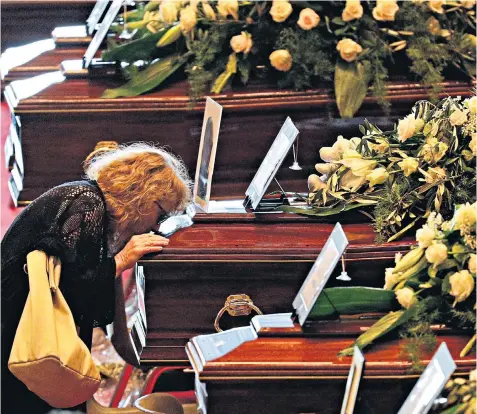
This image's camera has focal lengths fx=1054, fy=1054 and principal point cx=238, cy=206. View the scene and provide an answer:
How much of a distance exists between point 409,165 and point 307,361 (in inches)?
25.3

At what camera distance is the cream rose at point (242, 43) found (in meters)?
3.23

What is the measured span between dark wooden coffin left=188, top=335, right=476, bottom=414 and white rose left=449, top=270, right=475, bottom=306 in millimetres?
111

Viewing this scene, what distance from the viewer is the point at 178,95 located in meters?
3.33

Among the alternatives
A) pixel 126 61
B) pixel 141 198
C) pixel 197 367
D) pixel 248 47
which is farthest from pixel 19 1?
pixel 197 367

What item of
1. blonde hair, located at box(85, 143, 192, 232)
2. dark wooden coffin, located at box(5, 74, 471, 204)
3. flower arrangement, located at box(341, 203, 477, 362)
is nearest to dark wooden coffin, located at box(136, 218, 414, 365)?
blonde hair, located at box(85, 143, 192, 232)

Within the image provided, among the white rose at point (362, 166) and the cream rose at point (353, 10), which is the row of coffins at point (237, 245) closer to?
the white rose at point (362, 166)

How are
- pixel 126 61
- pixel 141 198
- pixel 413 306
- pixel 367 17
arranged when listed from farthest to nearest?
1. pixel 126 61
2. pixel 367 17
3. pixel 141 198
4. pixel 413 306

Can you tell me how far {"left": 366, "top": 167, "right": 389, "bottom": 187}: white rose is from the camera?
2598mm

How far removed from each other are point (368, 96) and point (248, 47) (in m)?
0.40

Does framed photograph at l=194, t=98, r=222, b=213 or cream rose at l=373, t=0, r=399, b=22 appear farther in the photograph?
cream rose at l=373, t=0, r=399, b=22

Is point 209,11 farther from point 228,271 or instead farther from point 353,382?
point 353,382

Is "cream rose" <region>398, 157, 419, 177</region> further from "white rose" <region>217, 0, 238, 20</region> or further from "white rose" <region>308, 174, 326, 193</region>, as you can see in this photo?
"white rose" <region>217, 0, 238, 20</region>

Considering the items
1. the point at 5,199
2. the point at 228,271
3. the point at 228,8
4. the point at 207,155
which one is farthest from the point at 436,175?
the point at 5,199

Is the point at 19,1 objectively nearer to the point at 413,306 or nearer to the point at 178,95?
the point at 178,95
